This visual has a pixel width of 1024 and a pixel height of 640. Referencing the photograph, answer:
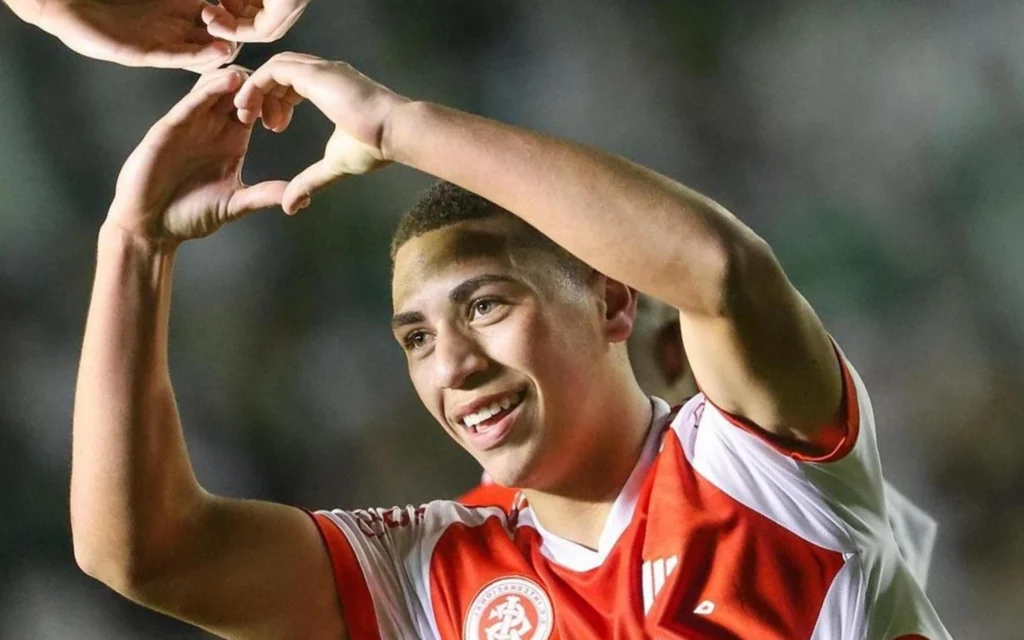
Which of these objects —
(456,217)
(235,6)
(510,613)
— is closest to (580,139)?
(456,217)

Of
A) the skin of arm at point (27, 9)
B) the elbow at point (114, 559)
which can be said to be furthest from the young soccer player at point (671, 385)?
the skin of arm at point (27, 9)

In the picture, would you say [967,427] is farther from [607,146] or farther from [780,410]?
[607,146]

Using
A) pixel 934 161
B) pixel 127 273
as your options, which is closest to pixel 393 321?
pixel 127 273

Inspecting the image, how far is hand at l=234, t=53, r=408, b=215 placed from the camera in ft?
2.56

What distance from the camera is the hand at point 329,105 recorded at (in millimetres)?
781

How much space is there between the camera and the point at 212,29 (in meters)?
0.93

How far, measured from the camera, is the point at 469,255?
37.9 inches

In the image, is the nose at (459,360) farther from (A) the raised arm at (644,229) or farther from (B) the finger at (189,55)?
(B) the finger at (189,55)

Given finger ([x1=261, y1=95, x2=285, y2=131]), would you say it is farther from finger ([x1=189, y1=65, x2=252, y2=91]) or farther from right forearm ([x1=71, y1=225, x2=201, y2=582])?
right forearm ([x1=71, y1=225, x2=201, y2=582])

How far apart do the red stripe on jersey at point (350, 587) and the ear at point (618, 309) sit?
343 millimetres

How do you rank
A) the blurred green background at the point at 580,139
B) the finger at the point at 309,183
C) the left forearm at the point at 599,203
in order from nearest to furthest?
1. the left forearm at the point at 599,203
2. the finger at the point at 309,183
3. the blurred green background at the point at 580,139

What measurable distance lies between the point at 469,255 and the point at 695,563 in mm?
355

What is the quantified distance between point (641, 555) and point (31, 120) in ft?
2.44

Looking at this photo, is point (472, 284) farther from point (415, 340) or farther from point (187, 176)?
point (187, 176)
